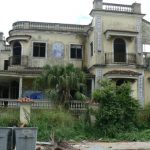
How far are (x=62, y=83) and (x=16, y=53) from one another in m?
9.68

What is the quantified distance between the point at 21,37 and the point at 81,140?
14661 mm

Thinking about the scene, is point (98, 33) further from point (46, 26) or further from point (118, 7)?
point (46, 26)

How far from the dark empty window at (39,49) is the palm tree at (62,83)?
684 centimetres

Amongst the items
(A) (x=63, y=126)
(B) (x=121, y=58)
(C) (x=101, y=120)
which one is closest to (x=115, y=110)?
(C) (x=101, y=120)

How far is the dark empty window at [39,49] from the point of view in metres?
33.5

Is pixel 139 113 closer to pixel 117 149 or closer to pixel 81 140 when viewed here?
pixel 81 140

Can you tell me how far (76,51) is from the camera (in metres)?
34.5

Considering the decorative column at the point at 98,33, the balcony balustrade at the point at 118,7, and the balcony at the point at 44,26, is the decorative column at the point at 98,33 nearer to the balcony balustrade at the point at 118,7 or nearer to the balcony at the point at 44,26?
the balcony balustrade at the point at 118,7

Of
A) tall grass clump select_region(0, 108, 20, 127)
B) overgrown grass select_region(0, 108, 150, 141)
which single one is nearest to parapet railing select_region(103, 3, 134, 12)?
overgrown grass select_region(0, 108, 150, 141)

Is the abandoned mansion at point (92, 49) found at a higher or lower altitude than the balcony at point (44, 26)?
lower

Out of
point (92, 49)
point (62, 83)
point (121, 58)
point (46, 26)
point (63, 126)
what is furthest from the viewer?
point (46, 26)

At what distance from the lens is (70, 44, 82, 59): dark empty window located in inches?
1350

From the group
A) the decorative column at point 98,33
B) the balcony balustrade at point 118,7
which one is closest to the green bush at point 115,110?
the decorative column at point 98,33

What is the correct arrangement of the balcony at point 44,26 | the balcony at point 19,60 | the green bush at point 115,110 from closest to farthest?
the green bush at point 115,110 < the balcony at point 19,60 < the balcony at point 44,26
